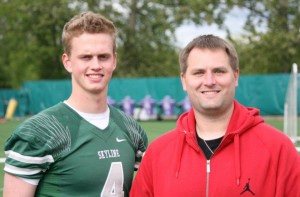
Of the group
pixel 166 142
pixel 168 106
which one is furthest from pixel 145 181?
pixel 168 106

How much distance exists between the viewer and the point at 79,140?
3.13m

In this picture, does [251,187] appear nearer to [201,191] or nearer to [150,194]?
[201,191]

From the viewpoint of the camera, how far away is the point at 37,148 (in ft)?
9.67

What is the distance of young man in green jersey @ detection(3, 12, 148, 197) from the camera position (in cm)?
297

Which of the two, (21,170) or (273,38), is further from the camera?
(273,38)

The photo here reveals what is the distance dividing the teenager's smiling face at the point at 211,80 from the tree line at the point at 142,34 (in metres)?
31.0

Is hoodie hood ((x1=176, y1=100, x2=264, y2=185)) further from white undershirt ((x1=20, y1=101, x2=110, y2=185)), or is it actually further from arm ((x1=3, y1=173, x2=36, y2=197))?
arm ((x1=3, y1=173, x2=36, y2=197))

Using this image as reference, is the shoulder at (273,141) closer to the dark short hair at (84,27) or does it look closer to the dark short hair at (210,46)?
the dark short hair at (210,46)

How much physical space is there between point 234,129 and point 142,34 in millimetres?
38690

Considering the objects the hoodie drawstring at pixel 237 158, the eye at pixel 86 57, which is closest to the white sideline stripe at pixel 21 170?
the eye at pixel 86 57

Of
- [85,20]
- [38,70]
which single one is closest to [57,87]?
[38,70]

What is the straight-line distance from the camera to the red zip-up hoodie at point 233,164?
280cm

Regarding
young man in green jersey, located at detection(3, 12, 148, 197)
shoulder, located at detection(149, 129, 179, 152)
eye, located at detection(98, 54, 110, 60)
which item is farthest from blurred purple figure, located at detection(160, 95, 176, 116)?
shoulder, located at detection(149, 129, 179, 152)

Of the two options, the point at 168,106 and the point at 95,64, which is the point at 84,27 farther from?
the point at 168,106
